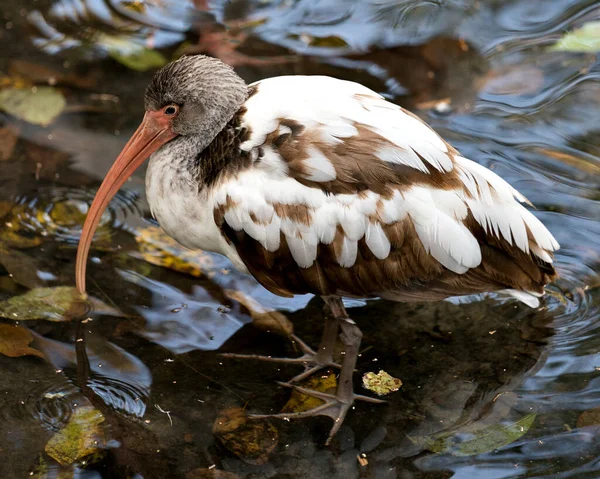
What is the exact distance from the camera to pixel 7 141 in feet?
22.4

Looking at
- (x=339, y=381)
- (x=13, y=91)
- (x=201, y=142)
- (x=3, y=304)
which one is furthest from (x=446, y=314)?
(x=13, y=91)

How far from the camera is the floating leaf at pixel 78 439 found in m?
4.55

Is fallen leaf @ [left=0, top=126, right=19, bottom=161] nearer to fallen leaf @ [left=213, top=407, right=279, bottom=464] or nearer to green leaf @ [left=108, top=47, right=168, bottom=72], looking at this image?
green leaf @ [left=108, top=47, right=168, bottom=72]

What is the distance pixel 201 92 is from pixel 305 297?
1602mm

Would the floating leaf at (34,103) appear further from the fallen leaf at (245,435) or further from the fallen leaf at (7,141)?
the fallen leaf at (245,435)

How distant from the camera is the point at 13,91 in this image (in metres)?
7.23

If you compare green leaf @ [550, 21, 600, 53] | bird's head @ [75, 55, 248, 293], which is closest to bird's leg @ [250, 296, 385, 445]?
bird's head @ [75, 55, 248, 293]

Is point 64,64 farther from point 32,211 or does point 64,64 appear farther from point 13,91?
point 32,211

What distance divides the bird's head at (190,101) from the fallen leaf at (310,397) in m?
1.51

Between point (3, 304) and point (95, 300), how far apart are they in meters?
0.55

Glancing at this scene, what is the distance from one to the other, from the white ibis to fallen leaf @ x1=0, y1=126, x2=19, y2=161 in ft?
6.66

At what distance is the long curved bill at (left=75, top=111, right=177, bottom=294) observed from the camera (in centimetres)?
503

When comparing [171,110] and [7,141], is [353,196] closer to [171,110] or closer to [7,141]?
[171,110]

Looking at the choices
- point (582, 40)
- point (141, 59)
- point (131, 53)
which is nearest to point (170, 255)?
point (141, 59)
